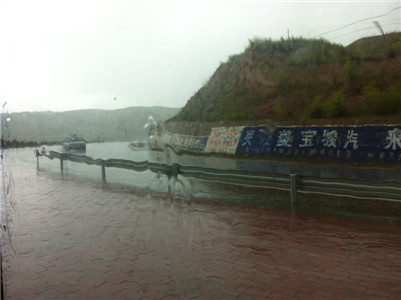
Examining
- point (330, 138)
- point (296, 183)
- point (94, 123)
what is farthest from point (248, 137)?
point (296, 183)

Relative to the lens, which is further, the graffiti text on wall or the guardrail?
the graffiti text on wall

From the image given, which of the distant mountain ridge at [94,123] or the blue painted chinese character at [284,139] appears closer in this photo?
the distant mountain ridge at [94,123]

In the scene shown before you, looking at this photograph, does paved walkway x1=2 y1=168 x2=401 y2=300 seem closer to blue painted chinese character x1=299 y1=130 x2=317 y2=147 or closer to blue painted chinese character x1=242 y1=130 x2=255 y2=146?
blue painted chinese character x1=299 y1=130 x2=317 y2=147

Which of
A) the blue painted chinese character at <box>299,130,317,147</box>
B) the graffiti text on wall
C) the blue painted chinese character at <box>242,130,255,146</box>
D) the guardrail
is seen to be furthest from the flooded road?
the blue painted chinese character at <box>242,130,255,146</box>

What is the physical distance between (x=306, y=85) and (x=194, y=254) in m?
21.8

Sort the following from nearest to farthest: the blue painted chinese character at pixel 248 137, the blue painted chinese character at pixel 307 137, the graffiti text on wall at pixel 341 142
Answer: the graffiti text on wall at pixel 341 142 → the blue painted chinese character at pixel 307 137 → the blue painted chinese character at pixel 248 137

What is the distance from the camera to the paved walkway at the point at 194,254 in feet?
12.0

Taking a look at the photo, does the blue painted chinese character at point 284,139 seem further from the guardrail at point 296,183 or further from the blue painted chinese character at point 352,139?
the guardrail at point 296,183

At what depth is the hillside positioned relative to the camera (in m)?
18.3

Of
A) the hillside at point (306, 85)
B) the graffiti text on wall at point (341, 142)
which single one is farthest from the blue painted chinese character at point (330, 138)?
the hillside at point (306, 85)

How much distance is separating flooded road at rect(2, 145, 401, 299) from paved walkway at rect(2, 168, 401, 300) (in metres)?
0.01

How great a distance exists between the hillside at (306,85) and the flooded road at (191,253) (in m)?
8.79

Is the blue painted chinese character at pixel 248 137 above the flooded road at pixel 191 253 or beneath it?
above

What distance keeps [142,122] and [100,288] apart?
21.9 ft
